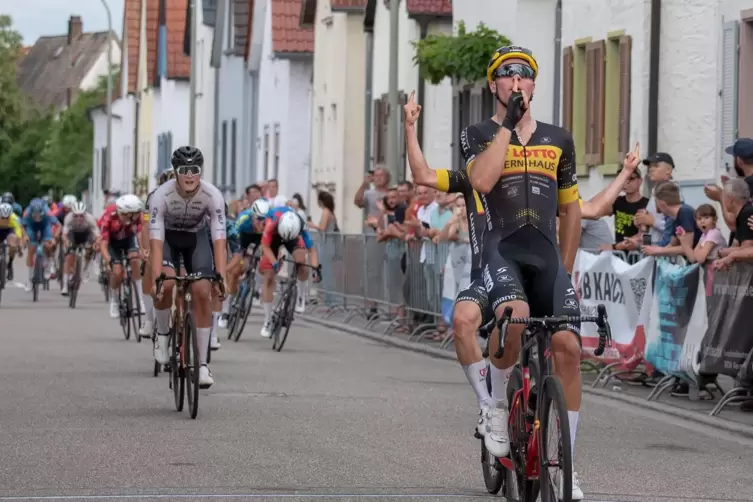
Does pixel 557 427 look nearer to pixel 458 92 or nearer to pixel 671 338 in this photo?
pixel 671 338

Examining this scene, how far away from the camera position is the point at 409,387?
16688mm

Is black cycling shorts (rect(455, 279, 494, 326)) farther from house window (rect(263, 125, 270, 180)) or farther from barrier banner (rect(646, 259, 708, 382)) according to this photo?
house window (rect(263, 125, 270, 180))

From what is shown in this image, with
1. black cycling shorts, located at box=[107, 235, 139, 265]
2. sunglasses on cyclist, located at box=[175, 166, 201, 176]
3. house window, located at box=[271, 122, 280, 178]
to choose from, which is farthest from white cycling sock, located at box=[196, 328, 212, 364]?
house window, located at box=[271, 122, 280, 178]

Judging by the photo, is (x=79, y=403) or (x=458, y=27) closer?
(x=79, y=403)

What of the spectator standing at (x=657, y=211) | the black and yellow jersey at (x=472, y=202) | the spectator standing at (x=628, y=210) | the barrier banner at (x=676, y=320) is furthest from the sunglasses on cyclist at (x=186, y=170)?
the black and yellow jersey at (x=472, y=202)

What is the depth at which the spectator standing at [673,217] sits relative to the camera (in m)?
16.1

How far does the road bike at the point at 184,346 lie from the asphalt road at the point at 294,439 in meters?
0.18

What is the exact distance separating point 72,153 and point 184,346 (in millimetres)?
88156

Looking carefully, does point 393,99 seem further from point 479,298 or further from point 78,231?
point 479,298

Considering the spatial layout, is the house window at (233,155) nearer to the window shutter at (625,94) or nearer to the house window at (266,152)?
the house window at (266,152)

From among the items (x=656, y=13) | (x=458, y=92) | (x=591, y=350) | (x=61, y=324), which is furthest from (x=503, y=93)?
(x=458, y=92)

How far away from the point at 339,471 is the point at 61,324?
53.6ft

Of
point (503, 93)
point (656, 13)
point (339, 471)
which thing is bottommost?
point (339, 471)

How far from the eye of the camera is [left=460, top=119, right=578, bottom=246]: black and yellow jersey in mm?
8852
